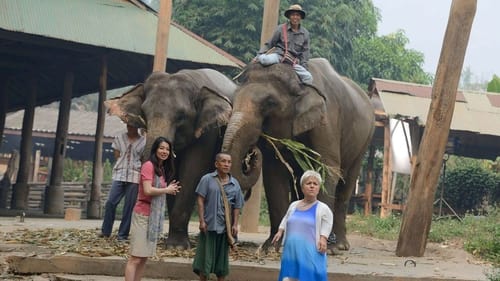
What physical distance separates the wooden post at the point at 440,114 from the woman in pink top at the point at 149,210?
4.23m

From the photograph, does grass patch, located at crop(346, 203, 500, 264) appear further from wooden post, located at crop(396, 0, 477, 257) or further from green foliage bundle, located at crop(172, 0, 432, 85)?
green foliage bundle, located at crop(172, 0, 432, 85)

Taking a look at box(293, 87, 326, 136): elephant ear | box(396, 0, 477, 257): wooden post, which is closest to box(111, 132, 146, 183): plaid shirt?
box(293, 87, 326, 136): elephant ear

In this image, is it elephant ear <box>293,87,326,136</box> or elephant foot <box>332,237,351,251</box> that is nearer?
elephant ear <box>293,87,326,136</box>

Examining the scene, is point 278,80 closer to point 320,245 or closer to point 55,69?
point 320,245

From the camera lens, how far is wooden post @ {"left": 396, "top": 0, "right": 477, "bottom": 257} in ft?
31.2

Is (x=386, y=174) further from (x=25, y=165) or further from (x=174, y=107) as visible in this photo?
(x=174, y=107)

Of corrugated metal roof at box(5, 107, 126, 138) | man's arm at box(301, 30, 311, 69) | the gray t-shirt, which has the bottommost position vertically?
the gray t-shirt

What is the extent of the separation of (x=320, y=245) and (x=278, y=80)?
3.29 metres

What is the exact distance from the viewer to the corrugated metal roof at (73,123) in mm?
31172

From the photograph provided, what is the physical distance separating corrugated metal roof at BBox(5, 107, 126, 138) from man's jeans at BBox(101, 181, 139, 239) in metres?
21.1

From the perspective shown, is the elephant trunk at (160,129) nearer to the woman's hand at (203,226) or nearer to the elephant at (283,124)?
the elephant at (283,124)

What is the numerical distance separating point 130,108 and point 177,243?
1606 mm

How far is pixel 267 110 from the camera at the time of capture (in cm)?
871

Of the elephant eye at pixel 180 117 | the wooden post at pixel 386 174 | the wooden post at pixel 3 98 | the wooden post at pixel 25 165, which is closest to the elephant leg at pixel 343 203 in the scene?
the elephant eye at pixel 180 117
